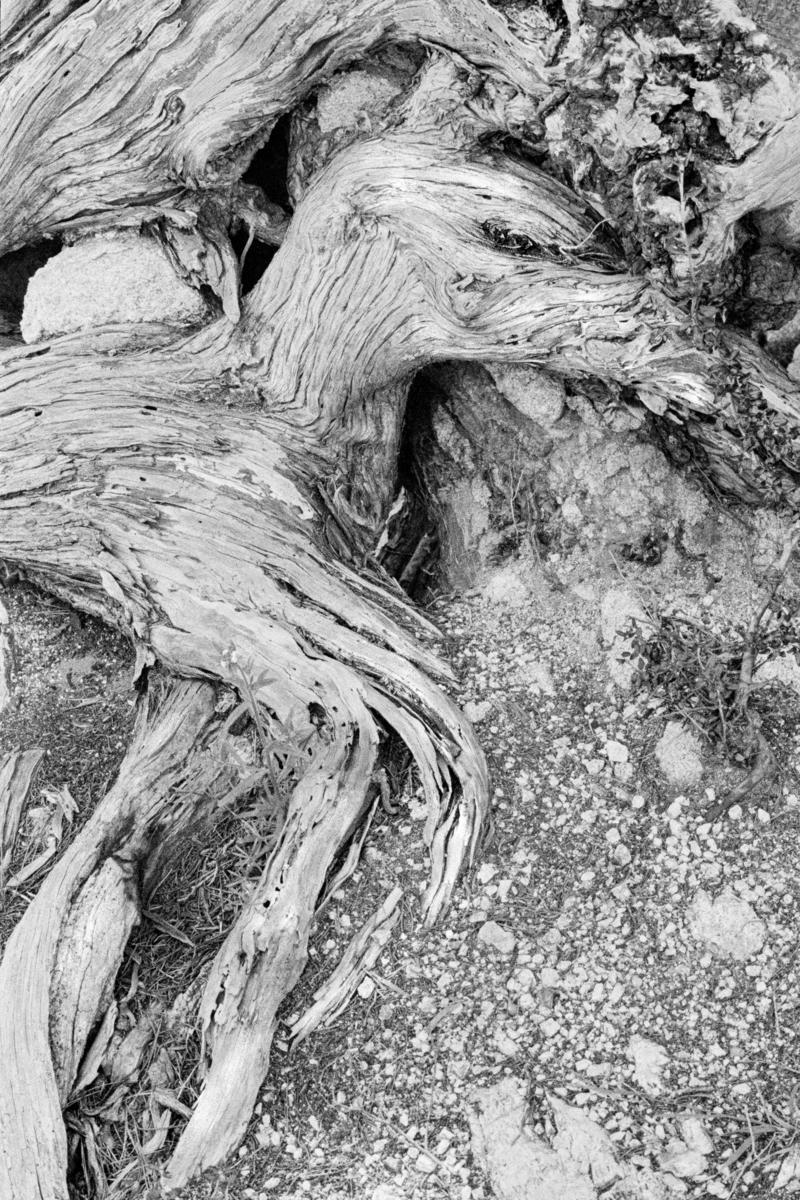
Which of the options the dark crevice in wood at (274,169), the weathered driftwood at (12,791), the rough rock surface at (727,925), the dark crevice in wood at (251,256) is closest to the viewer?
the rough rock surface at (727,925)

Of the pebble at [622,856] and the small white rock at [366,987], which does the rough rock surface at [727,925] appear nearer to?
the pebble at [622,856]

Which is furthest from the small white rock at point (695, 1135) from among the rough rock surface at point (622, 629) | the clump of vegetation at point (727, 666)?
the rough rock surface at point (622, 629)

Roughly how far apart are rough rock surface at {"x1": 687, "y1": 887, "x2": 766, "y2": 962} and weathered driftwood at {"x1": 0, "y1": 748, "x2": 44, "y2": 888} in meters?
2.60

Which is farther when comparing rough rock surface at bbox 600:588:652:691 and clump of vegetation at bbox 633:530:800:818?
rough rock surface at bbox 600:588:652:691

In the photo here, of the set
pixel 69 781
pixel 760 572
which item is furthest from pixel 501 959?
pixel 69 781

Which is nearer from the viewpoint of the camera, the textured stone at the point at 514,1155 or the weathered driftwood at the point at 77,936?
the textured stone at the point at 514,1155

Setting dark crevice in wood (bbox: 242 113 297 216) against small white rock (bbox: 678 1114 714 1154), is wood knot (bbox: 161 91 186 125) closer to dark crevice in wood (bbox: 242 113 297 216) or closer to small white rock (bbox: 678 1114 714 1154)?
dark crevice in wood (bbox: 242 113 297 216)

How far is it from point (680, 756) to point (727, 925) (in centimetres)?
58

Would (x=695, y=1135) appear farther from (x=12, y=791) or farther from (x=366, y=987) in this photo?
(x=12, y=791)

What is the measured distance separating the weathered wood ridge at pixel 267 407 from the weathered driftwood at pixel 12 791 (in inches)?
15.5

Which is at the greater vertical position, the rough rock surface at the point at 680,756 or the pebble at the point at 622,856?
the rough rock surface at the point at 680,756

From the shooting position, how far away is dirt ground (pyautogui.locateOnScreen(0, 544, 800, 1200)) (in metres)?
3.09

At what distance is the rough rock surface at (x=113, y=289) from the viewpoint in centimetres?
438

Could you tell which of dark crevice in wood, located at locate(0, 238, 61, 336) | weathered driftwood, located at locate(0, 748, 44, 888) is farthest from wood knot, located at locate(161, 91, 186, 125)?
weathered driftwood, located at locate(0, 748, 44, 888)
